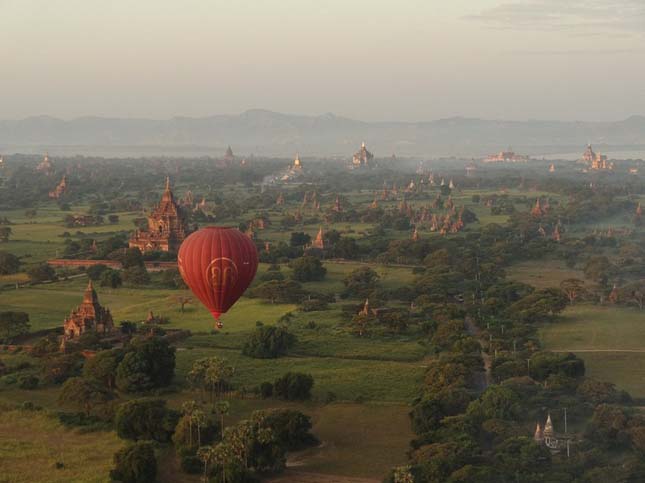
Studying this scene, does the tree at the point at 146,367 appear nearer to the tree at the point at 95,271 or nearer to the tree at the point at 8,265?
the tree at the point at 95,271

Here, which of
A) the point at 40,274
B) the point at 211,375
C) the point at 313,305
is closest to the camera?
the point at 211,375

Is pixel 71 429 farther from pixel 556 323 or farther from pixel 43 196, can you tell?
pixel 43 196

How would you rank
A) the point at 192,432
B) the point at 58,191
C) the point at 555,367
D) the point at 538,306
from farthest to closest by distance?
the point at 58,191
the point at 538,306
the point at 555,367
the point at 192,432

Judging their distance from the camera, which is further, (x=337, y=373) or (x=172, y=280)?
(x=172, y=280)

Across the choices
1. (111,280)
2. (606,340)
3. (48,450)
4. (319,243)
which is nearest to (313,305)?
(111,280)

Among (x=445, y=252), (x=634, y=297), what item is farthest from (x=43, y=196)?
(x=634, y=297)

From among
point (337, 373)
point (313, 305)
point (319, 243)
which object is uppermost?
point (319, 243)

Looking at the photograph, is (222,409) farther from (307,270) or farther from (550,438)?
(307,270)
